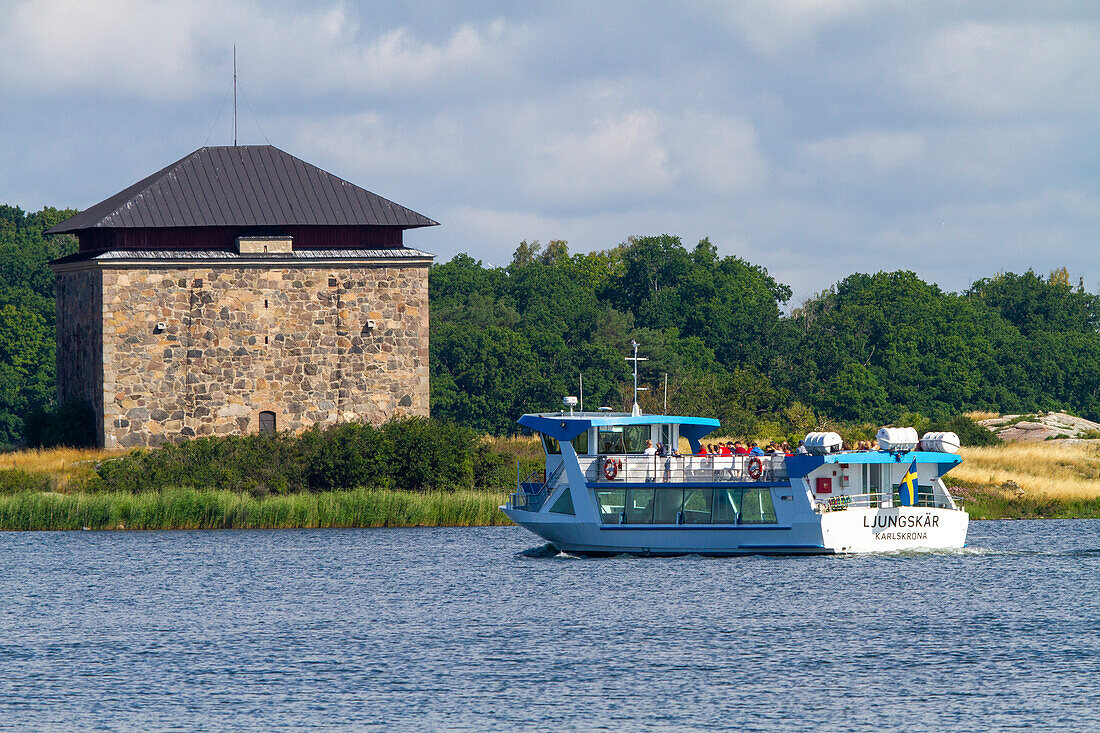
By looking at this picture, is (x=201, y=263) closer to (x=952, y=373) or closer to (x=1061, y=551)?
(x=1061, y=551)

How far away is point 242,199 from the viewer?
242 ft

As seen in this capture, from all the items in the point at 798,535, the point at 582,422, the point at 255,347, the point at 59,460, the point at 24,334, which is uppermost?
the point at 24,334

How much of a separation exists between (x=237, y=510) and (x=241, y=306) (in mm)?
13468

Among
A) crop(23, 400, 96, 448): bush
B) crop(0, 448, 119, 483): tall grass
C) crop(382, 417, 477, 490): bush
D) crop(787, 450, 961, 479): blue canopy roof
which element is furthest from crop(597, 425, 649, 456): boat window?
crop(23, 400, 96, 448): bush

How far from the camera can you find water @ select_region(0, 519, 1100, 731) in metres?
31.3

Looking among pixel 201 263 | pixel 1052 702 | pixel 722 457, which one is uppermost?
pixel 201 263

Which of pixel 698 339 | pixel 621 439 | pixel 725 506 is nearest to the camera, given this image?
pixel 725 506

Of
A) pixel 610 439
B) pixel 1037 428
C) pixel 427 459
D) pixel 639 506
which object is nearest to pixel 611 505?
pixel 639 506

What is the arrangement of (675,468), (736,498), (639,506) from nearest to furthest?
(736,498) < (675,468) < (639,506)

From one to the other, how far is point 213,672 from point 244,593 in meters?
10.9

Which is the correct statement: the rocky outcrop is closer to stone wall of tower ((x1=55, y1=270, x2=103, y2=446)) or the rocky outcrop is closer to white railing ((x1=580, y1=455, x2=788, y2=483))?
white railing ((x1=580, y1=455, x2=788, y2=483))

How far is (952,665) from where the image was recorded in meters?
35.5

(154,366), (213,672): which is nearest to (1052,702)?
(213,672)

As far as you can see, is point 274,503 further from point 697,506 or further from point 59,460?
point 697,506
